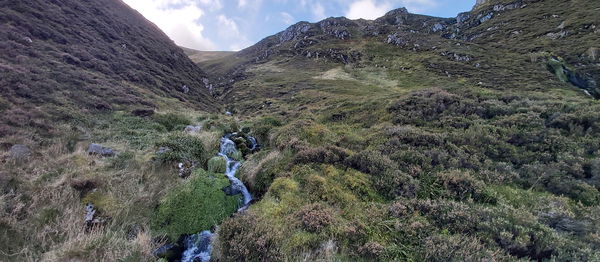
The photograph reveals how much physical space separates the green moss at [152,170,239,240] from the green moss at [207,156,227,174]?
Answer: 1691mm

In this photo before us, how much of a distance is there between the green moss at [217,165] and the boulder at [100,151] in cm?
465

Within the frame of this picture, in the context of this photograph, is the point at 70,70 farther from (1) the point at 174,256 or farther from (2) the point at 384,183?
(2) the point at 384,183

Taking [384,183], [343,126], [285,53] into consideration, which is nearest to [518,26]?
[285,53]

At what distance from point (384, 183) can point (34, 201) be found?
10.1 m

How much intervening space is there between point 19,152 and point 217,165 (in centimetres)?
734

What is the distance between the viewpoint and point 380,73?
65.6 meters

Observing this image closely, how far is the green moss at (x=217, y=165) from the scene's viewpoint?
37.1 feet

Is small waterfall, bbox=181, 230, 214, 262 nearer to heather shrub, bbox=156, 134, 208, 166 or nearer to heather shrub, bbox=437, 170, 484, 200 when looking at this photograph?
heather shrub, bbox=156, 134, 208, 166

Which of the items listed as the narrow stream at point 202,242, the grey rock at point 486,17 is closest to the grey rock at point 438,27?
the grey rock at point 486,17

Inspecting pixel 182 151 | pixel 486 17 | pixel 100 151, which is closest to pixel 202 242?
pixel 182 151

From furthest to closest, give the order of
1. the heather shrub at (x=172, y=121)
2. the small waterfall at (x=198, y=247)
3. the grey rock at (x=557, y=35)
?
the grey rock at (x=557, y=35), the heather shrub at (x=172, y=121), the small waterfall at (x=198, y=247)

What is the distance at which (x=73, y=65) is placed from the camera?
27219mm

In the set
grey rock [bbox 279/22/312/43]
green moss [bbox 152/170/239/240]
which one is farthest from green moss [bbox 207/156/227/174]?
grey rock [bbox 279/22/312/43]

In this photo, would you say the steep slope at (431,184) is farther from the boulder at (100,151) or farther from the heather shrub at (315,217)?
the boulder at (100,151)
